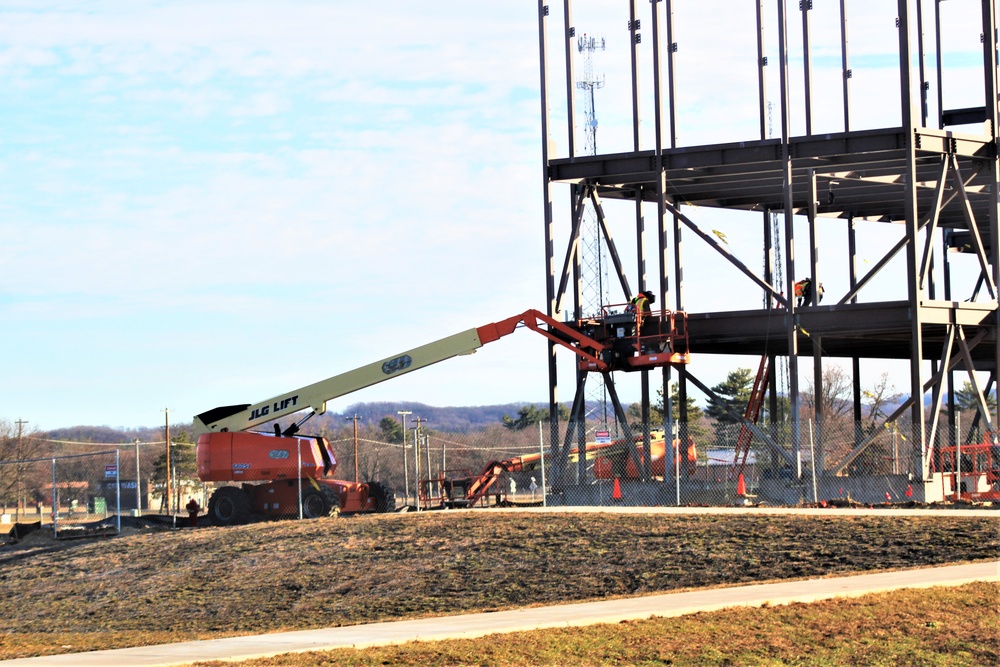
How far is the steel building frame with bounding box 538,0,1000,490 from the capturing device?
35094mm

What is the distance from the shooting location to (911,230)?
1373 inches

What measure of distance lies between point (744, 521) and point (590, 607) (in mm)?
8361

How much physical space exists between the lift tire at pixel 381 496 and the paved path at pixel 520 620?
56.5 feet

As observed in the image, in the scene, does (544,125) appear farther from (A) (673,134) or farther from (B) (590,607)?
(B) (590,607)

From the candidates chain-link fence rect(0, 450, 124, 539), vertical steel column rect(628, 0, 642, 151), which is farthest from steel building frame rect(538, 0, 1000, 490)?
chain-link fence rect(0, 450, 124, 539)

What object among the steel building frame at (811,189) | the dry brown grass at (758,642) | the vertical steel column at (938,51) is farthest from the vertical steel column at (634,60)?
the dry brown grass at (758,642)

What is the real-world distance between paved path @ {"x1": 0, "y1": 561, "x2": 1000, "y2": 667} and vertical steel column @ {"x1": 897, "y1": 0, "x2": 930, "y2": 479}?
15635 millimetres

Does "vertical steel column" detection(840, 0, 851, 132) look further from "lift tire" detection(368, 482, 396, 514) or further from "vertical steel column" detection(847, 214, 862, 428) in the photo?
"lift tire" detection(368, 482, 396, 514)

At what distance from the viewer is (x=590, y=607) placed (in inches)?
692

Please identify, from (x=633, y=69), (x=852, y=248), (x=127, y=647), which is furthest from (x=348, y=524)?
(x=852, y=248)

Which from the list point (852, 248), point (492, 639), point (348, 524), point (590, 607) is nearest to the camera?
point (492, 639)

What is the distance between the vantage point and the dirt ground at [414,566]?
21.1 metres

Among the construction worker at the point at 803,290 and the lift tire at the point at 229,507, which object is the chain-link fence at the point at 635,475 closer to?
the lift tire at the point at 229,507

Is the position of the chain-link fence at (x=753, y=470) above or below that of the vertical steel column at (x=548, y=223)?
below
